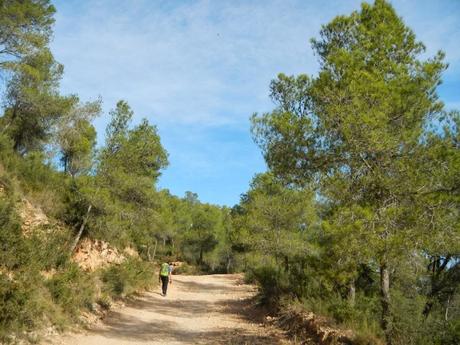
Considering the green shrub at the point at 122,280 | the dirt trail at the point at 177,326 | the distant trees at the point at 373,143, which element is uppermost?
the distant trees at the point at 373,143

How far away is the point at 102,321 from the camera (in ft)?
42.8

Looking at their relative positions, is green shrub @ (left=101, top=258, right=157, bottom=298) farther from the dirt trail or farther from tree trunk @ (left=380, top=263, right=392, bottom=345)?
tree trunk @ (left=380, top=263, right=392, bottom=345)

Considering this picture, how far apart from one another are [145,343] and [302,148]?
6.52 m

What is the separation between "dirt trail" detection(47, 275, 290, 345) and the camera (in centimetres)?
1118

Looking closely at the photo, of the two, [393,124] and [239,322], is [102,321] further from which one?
[393,124]

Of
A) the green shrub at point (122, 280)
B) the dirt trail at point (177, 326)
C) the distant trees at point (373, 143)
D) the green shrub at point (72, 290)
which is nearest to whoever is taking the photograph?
the distant trees at point (373, 143)

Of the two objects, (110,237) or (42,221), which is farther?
(110,237)

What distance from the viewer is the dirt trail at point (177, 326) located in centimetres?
1118

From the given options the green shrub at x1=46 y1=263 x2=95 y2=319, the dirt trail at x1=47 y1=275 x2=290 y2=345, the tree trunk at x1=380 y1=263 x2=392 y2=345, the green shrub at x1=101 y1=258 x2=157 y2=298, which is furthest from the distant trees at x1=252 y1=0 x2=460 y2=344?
the green shrub at x1=101 y1=258 x2=157 y2=298

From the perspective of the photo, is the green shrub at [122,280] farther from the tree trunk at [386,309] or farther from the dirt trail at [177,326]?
the tree trunk at [386,309]

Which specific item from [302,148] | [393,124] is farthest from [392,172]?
[302,148]

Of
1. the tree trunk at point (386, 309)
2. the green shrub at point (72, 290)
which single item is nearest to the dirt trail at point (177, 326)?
the green shrub at point (72, 290)

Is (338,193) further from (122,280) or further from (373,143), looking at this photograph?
(122,280)

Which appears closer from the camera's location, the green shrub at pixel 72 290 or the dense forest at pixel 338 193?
the dense forest at pixel 338 193
